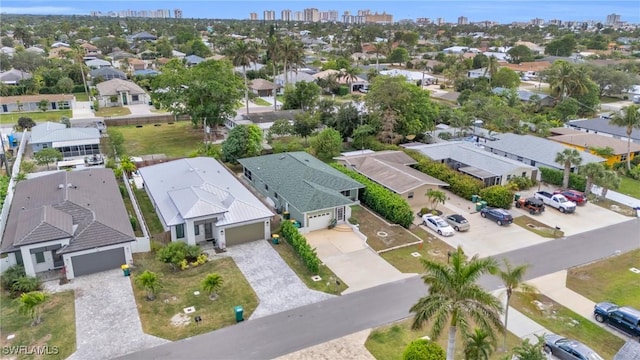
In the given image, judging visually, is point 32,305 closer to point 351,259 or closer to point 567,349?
point 351,259

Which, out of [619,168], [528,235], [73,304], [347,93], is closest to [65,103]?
[347,93]

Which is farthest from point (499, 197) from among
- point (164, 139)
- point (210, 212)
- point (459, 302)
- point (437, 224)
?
point (164, 139)

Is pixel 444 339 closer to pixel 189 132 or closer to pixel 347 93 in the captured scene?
pixel 189 132

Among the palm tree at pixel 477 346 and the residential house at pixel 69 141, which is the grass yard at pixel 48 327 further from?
the residential house at pixel 69 141

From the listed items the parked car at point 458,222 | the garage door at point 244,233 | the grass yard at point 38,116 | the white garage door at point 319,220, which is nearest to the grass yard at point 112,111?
the grass yard at point 38,116

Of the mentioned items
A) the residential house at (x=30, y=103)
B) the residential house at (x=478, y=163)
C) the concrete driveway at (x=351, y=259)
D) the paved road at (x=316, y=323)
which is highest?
the residential house at (x=30, y=103)

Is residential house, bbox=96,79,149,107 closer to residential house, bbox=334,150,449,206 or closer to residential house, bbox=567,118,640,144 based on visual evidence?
residential house, bbox=334,150,449,206

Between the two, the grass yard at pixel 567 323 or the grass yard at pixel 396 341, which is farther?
the grass yard at pixel 567 323
